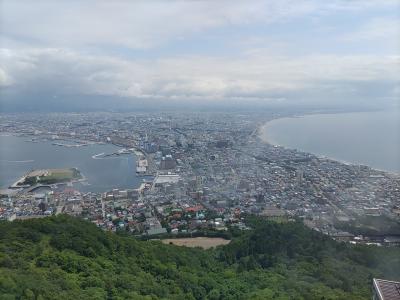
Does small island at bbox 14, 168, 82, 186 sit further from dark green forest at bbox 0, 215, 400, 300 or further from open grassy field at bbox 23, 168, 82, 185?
dark green forest at bbox 0, 215, 400, 300

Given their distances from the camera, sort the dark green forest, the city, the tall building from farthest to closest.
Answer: the city → the dark green forest → the tall building

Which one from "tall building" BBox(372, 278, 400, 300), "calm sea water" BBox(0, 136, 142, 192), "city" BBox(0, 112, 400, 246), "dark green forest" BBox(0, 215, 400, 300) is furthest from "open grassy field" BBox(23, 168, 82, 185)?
"tall building" BBox(372, 278, 400, 300)

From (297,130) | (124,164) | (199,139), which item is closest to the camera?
(124,164)

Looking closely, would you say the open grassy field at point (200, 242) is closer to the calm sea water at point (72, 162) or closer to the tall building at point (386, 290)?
the tall building at point (386, 290)

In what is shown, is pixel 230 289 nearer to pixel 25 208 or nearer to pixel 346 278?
pixel 346 278

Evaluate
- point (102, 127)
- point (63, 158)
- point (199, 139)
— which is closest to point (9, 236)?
point (63, 158)

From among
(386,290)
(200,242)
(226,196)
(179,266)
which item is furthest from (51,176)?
(386,290)

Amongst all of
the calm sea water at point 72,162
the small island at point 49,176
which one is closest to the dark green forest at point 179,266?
the calm sea water at point 72,162
